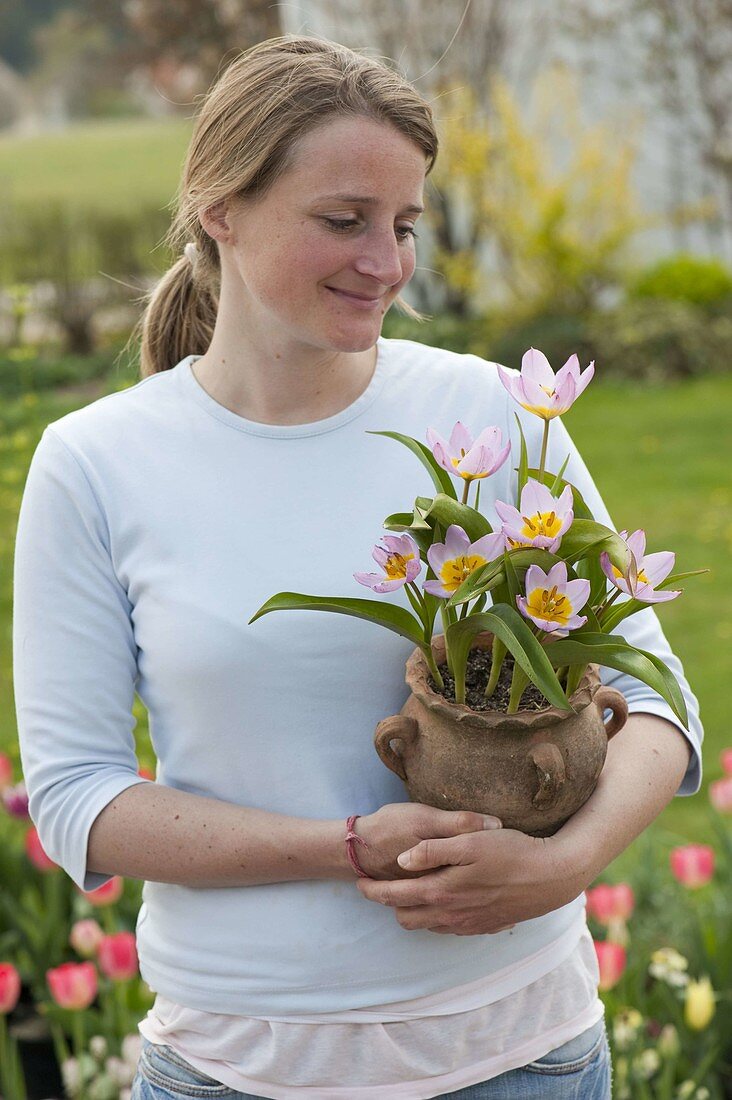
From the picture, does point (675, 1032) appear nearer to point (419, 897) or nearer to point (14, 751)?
point (419, 897)

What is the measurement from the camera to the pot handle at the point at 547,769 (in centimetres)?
131

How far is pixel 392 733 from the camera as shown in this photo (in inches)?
54.0

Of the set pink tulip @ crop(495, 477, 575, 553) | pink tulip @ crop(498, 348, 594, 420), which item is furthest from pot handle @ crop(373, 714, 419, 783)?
pink tulip @ crop(498, 348, 594, 420)

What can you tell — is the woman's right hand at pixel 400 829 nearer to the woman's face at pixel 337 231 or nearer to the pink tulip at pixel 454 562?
the pink tulip at pixel 454 562

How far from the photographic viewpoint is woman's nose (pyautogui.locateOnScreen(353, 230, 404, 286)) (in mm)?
1436

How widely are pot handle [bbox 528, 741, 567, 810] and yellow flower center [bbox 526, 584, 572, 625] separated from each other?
14cm

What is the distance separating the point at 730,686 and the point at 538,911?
3599mm

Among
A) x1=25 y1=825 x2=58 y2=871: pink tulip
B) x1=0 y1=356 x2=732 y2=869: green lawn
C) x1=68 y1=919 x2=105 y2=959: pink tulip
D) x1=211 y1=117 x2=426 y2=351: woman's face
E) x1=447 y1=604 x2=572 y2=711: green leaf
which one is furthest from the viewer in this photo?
x1=0 y1=356 x2=732 y2=869: green lawn

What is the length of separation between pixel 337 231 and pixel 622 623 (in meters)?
0.54

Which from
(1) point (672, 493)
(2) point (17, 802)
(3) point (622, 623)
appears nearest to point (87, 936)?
(2) point (17, 802)


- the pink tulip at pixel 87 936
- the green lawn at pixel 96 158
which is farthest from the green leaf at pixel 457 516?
the green lawn at pixel 96 158

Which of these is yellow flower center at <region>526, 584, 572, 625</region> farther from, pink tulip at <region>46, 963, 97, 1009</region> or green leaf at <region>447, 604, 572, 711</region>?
pink tulip at <region>46, 963, 97, 1009</region>

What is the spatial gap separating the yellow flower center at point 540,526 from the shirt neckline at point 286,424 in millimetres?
377

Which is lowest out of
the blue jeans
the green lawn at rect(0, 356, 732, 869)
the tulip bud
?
the green lawn at rect(0, 356, 732, 869)
